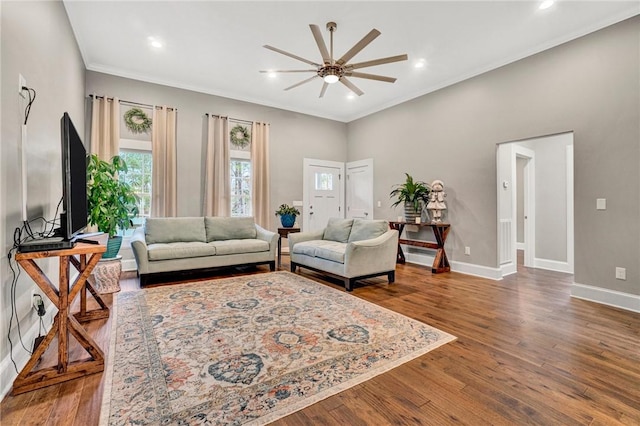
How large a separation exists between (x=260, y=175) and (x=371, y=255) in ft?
9.91

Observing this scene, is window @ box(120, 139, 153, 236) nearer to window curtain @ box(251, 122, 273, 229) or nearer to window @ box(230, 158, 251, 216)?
window @ box(230, 158, 251, 216)

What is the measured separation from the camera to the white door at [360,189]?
6613 millimetres

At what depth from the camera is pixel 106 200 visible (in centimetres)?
368

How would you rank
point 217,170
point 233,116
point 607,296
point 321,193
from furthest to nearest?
point 321,193 < point 233,116 < point 217,170 < point 607,296

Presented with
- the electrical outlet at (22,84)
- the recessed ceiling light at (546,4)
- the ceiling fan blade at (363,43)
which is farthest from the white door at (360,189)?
the electrical outlet at (22,84)

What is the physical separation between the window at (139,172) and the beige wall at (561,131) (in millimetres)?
4560

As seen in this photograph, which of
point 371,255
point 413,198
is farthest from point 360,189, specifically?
point 371,255

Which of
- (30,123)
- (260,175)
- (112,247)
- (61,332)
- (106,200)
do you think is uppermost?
(260,175)

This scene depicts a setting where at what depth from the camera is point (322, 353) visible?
2.10 metres

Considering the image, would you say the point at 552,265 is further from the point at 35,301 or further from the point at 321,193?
the point at 35,301

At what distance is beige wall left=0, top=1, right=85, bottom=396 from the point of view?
1726 millimetres

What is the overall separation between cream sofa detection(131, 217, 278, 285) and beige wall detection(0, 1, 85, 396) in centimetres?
109

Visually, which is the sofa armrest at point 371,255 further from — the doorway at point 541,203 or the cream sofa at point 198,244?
the doorway at point 541,203

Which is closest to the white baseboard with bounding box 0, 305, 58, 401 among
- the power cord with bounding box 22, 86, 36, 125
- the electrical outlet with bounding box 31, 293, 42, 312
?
the electrical outlet with bounding box 31, 293, 42, 312
